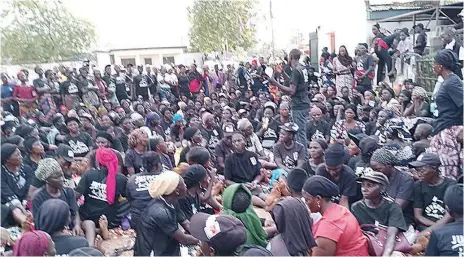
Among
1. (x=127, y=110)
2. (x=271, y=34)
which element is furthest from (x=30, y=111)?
(x=271, y=34)

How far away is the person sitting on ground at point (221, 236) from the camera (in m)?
3.12

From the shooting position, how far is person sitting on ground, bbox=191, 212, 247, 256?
10.2 feet

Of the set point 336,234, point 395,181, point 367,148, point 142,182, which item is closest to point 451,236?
point 336,234

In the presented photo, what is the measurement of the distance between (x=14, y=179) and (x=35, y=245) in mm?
3090

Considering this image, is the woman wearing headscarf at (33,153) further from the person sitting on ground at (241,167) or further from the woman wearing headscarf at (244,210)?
the woman wearing headscarf at (244,210)

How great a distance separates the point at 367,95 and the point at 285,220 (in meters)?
7.11

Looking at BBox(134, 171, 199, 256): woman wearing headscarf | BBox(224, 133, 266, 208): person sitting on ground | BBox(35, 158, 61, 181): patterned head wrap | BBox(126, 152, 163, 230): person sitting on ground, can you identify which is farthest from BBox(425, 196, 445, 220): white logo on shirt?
BBox(35, 158, 61, 181): patterned head wrap

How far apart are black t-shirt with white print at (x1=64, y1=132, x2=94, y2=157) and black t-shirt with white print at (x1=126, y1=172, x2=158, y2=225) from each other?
8.53ft

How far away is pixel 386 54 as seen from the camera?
46.2 ft

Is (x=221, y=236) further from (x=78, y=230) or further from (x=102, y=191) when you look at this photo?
(x=102, y=191)

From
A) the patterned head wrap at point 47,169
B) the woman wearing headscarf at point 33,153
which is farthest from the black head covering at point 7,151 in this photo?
the patterned head wrap at point 47,169

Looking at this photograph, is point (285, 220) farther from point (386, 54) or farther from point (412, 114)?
point (386, 54)

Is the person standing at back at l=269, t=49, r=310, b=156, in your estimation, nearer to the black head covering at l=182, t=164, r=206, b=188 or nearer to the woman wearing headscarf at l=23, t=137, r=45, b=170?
the black head covering at l=182, t=164, r=206, b=188

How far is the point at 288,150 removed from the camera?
7.57 meters
